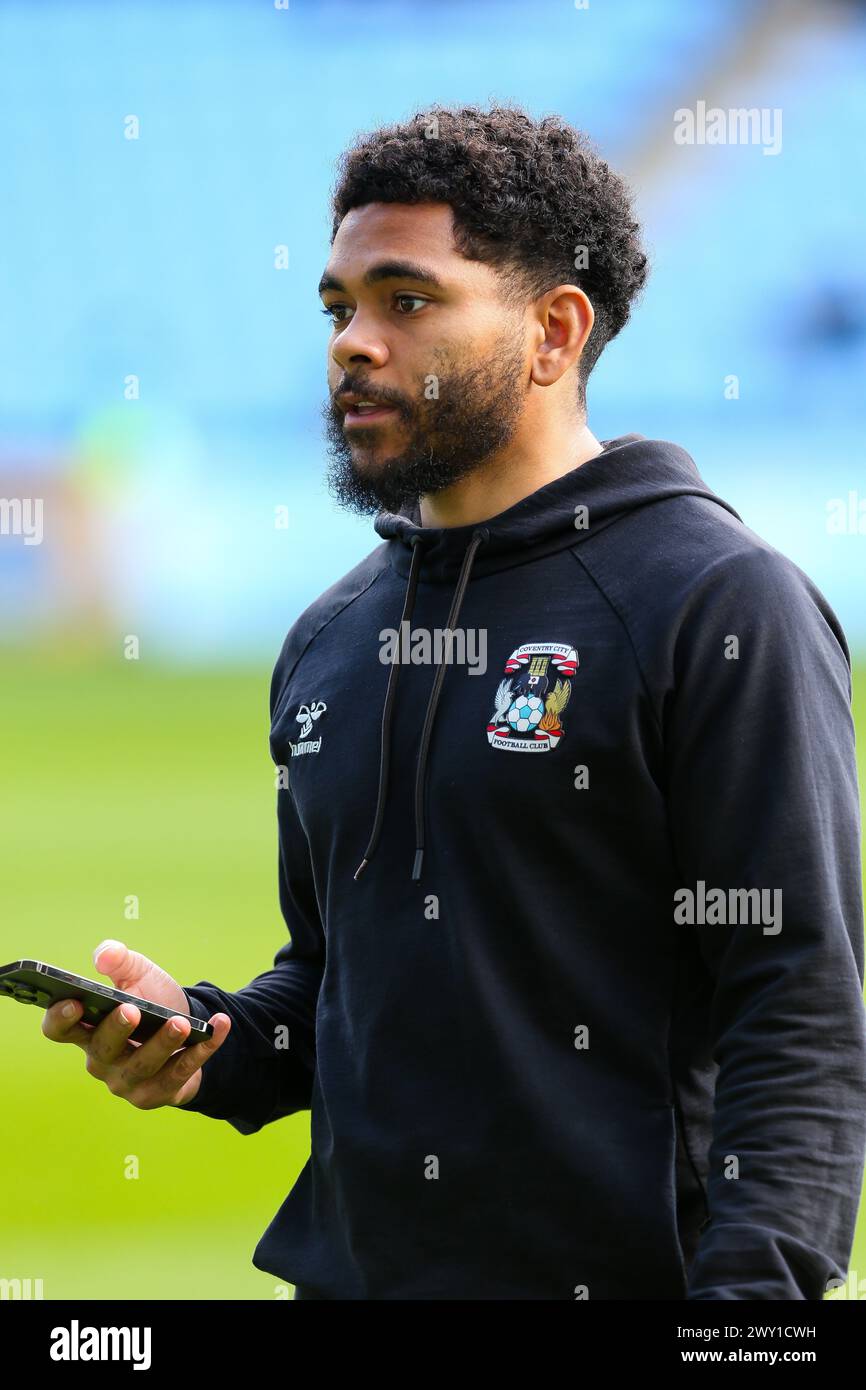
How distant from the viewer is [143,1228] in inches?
135

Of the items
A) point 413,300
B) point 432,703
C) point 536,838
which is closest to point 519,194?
point 413,300

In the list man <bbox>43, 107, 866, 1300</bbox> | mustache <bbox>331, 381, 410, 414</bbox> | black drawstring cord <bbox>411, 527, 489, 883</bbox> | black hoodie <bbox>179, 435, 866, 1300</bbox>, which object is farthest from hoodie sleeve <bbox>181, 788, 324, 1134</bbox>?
mustache <bbox>331, 381, 410, 414</bbox>

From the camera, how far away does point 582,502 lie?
3.96 ft

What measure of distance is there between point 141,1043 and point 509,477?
1.83 feet

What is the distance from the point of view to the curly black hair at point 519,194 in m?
1.25

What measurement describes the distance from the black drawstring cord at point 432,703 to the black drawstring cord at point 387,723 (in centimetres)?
4

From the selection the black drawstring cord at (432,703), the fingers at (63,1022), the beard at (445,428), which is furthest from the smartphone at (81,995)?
the beard at (445,428)

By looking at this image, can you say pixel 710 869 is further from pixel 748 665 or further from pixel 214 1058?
pixel 214 1058

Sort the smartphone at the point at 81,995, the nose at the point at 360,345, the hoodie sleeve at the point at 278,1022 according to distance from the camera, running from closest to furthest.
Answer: the smartphone at the point at 81,995
the nose at the point at 360,345
the hoodie sleeve at the point at 278,1022

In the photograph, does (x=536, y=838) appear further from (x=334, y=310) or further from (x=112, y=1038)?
(x=334, y=310)

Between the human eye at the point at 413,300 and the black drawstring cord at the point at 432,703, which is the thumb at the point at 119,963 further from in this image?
the human eye at the point at 413,300

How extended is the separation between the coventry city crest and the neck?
17cm

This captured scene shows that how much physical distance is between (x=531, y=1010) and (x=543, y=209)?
2.21 feet

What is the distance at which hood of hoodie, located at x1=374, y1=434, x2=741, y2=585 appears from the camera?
3.94 ft
